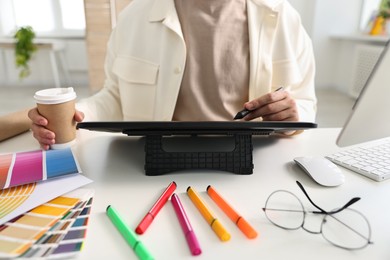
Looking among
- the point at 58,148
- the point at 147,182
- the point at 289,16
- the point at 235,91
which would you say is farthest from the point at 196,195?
the point at 289,16

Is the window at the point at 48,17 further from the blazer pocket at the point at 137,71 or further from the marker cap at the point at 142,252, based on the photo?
the marker cap at the point at 142,252

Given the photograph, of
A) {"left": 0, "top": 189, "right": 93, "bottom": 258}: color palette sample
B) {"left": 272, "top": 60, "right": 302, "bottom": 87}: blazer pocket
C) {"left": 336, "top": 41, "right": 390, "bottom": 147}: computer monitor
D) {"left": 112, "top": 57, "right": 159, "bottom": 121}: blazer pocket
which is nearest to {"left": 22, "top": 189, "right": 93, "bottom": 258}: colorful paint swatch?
{"left": 0, "top": 189, "right": 93, "bottom": 258}: color palette sample

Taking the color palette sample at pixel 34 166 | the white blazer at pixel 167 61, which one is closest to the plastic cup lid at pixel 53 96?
the color palette sample at pixel 34 166

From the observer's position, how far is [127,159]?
24.8 inches

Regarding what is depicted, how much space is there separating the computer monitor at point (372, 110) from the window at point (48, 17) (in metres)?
4.57

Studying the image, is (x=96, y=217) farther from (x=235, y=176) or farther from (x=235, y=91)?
(x=235, y=91)

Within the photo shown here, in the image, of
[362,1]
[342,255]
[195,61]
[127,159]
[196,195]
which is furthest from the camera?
[362,1]

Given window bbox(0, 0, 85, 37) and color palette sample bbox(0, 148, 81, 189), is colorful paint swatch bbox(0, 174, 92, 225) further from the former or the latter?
window bbox(0, 0, 85, 37)

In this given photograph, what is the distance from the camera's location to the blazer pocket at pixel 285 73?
0.93m

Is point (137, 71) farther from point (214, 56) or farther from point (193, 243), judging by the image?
point (193, 243)

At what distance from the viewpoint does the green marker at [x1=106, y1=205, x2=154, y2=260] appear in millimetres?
344

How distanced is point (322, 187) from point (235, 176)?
15cm

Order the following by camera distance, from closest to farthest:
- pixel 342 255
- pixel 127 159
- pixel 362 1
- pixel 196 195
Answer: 1. pixel 342 255
2. pixel 196 195
3. pixel 127 159
4. pixel 362 1

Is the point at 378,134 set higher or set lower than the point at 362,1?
lower
